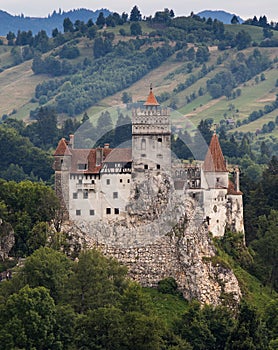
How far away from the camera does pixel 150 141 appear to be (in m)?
101

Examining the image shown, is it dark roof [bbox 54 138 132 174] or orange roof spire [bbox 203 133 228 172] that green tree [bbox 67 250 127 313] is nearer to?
dark roof [bbox 54 138 132 174]

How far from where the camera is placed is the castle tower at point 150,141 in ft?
332

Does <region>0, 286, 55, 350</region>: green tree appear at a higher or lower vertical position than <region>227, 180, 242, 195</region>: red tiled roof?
Answer: lower

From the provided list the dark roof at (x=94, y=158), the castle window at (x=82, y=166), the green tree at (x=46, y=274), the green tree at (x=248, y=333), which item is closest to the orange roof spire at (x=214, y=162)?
the dark roof at (x=94, y=158)

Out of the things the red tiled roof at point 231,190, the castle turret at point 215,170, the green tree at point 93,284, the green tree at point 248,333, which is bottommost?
the green tree at point 248,333

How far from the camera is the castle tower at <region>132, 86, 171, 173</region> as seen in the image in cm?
10112

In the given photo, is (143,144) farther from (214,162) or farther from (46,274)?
(46,274)

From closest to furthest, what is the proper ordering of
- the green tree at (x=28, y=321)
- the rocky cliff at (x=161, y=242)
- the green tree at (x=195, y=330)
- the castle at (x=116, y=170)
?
the green tree at (x=28, y=321) → the green tree at (x=195, y=330) → the rocky cliff at (x=161, y=242) → the castle at (x=116, y=170)

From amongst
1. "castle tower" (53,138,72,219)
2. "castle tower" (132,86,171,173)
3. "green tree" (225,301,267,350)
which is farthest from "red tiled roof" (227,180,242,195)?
"green tree" (225,301,267,350)

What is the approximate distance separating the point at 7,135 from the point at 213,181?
220 ft

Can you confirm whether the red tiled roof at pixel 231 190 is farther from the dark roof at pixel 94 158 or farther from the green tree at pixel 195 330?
Result: the green tree at pixel 195 330

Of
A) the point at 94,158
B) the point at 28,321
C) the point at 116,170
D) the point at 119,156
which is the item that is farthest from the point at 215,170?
the point at 28,321

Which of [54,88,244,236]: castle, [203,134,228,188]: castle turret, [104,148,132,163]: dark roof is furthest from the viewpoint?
[203,134,228,188]: castle turret

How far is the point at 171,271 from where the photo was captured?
332 ft
